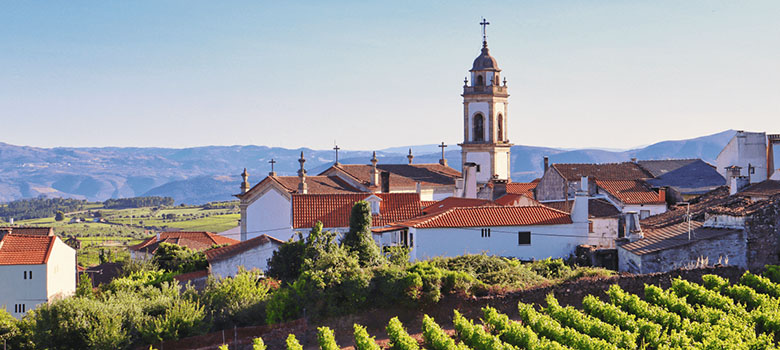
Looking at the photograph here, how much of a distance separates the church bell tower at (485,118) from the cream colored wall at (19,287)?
3751 centimetres

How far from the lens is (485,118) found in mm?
74312

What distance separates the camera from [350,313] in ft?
88.8

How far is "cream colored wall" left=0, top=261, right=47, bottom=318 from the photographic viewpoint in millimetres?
49656

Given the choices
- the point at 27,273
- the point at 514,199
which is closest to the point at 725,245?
the point at 514,199

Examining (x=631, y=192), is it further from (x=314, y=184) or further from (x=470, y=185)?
(x=314, y=184)

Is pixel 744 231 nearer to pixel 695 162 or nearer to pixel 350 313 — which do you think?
pixel 350 313

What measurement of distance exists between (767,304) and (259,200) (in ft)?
105

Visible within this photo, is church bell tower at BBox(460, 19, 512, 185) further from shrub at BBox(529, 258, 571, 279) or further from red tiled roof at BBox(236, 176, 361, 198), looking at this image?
shrub at BBox(529, 258, 571, 279)

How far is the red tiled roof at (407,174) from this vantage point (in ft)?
204

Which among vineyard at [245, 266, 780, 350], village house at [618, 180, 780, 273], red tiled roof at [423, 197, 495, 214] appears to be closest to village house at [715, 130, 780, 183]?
red tiled roof at [423, 197, 495, 214]

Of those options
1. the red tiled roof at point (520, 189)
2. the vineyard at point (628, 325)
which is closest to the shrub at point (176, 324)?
the vineyard at point (628, 325)

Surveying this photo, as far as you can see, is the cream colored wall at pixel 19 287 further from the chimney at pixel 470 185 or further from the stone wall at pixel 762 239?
the stone wall at pixel 762 239

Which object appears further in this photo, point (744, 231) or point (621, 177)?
point (621, 177)

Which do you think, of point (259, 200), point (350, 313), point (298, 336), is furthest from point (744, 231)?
point (259, 200)
